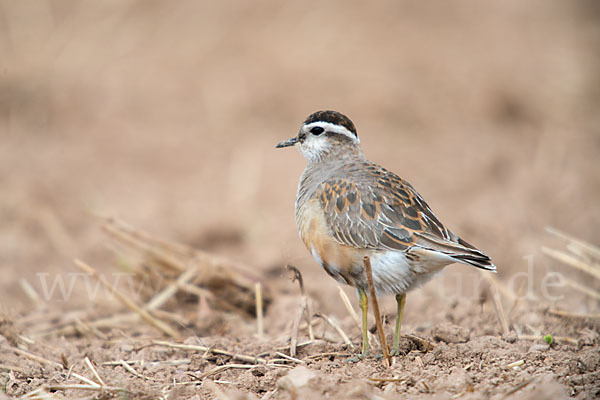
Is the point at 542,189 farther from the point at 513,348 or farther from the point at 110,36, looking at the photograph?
the point at 110,36

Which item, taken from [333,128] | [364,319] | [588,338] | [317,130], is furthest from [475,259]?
[317,130]

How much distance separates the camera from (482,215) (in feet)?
31.2

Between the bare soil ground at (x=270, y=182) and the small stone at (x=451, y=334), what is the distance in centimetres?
12

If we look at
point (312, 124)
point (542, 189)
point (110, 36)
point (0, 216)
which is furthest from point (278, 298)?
point (110, 36)

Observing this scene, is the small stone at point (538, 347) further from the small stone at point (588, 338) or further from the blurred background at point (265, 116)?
the blurred background at point (265, 116)

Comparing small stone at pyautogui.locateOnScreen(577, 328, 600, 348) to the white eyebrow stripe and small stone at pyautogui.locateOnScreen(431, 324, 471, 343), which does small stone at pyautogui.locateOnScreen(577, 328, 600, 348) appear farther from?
the white eyebrow stripe

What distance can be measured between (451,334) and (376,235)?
0.98 m

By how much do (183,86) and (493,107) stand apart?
19.3ft

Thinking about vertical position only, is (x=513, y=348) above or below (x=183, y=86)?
below

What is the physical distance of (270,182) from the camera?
11039mm

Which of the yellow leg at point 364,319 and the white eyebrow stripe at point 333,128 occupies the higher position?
the white eyebrow stripe at point 333,128

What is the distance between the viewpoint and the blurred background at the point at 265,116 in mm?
9484

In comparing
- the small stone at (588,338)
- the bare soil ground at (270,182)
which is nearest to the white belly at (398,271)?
the bare soil ground at (270,182)

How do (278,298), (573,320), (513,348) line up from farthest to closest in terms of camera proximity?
1. (278,298)
2. (573,320)
3. (513,348)
